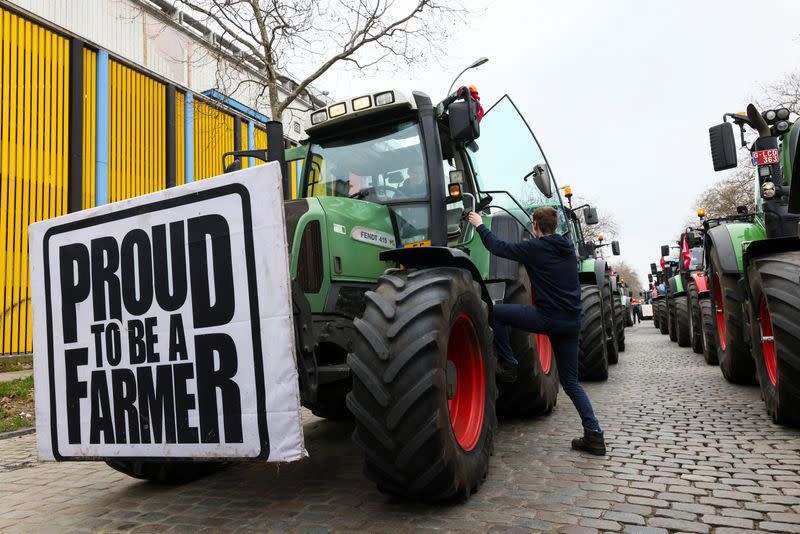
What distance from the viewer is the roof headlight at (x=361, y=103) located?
13.9 ft

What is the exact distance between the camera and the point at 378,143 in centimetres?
441

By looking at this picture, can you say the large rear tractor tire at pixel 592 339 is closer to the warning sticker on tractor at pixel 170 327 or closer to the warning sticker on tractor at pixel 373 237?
the warning sticker on tractor at pixel 373 237

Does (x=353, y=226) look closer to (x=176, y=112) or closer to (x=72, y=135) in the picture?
(x=72, y=135)

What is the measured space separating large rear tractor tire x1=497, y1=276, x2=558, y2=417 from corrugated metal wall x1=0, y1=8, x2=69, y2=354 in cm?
1093

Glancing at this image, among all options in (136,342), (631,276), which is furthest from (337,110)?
(631,276)

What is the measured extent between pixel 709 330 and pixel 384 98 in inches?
242

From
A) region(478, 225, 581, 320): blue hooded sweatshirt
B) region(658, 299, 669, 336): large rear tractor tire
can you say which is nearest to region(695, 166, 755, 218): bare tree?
region(658, 299, 669, 336): large rear tractor tire

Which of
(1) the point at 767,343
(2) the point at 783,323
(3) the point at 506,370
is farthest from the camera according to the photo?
(1) the point at 767,343

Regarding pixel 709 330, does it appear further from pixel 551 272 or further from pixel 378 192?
pixel 378 192

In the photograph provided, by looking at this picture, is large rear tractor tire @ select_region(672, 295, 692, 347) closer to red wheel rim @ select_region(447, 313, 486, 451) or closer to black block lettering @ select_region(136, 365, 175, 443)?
red wheel rim @ select_region(447, 313, 486, 451)

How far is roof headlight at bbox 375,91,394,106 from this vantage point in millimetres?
4184

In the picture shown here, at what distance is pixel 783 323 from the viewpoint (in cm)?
402

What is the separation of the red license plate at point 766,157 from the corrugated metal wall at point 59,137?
1279cm

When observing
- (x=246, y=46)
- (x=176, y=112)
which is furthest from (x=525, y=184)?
(x=176, y=112)
